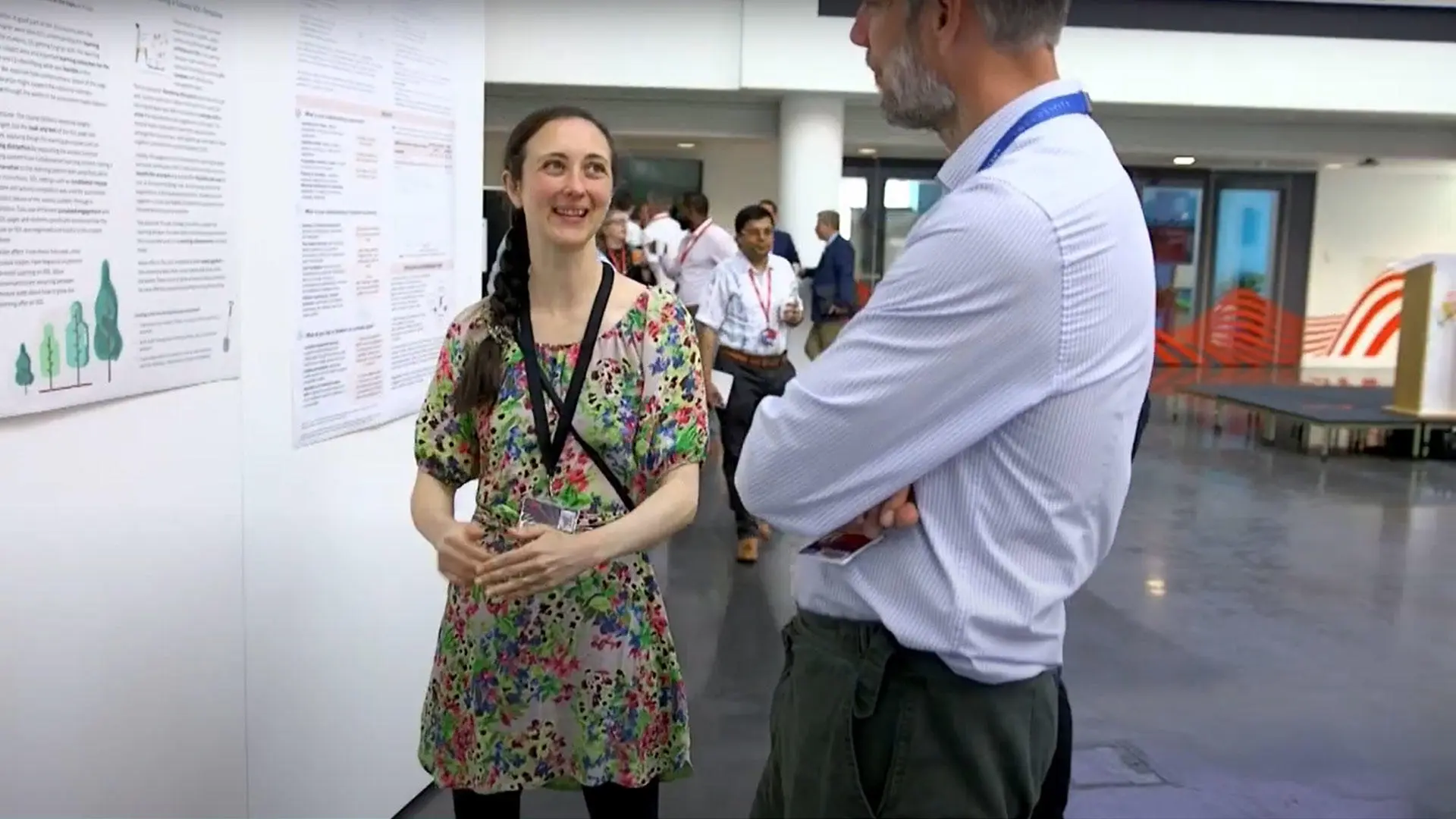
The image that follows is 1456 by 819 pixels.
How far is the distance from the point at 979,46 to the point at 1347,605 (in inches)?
192

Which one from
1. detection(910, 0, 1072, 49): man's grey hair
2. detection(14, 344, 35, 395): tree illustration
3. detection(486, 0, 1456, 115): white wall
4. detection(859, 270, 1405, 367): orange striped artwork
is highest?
detection(486, 0, 1456, 115): white wall

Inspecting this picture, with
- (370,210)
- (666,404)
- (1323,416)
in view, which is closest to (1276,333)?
(1323,416)

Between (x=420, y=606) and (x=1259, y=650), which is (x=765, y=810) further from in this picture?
(x=1259, y=650)

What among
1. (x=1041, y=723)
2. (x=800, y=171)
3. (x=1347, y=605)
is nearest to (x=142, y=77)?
(x=1041, y=723)

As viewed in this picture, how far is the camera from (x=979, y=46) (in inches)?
45.2

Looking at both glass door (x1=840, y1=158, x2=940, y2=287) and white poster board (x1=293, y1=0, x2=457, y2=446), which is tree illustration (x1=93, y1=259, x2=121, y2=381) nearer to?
white poster board (x1=293, y1=0, x2=457, y2=446)

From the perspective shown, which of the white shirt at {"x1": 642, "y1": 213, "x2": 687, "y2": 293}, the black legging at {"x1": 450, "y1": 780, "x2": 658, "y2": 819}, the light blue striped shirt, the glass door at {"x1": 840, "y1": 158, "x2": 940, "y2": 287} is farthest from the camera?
the glass door at {"x1": 840, "y1": 158, "x2": 940, "y2": 287}

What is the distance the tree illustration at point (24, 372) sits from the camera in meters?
1.64

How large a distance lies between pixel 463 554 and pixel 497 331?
14.1 inches

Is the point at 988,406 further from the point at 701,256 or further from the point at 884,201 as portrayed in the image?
the point at 884,201

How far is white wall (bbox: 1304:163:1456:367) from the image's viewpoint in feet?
52.7

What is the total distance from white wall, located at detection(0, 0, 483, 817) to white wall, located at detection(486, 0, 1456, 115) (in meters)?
6.86

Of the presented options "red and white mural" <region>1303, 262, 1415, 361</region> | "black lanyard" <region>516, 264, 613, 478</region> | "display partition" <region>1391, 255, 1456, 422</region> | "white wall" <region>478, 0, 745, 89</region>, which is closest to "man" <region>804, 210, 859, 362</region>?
"white wall" <region>478, 0, 745, 89</region>

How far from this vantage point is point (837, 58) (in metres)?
9.90
